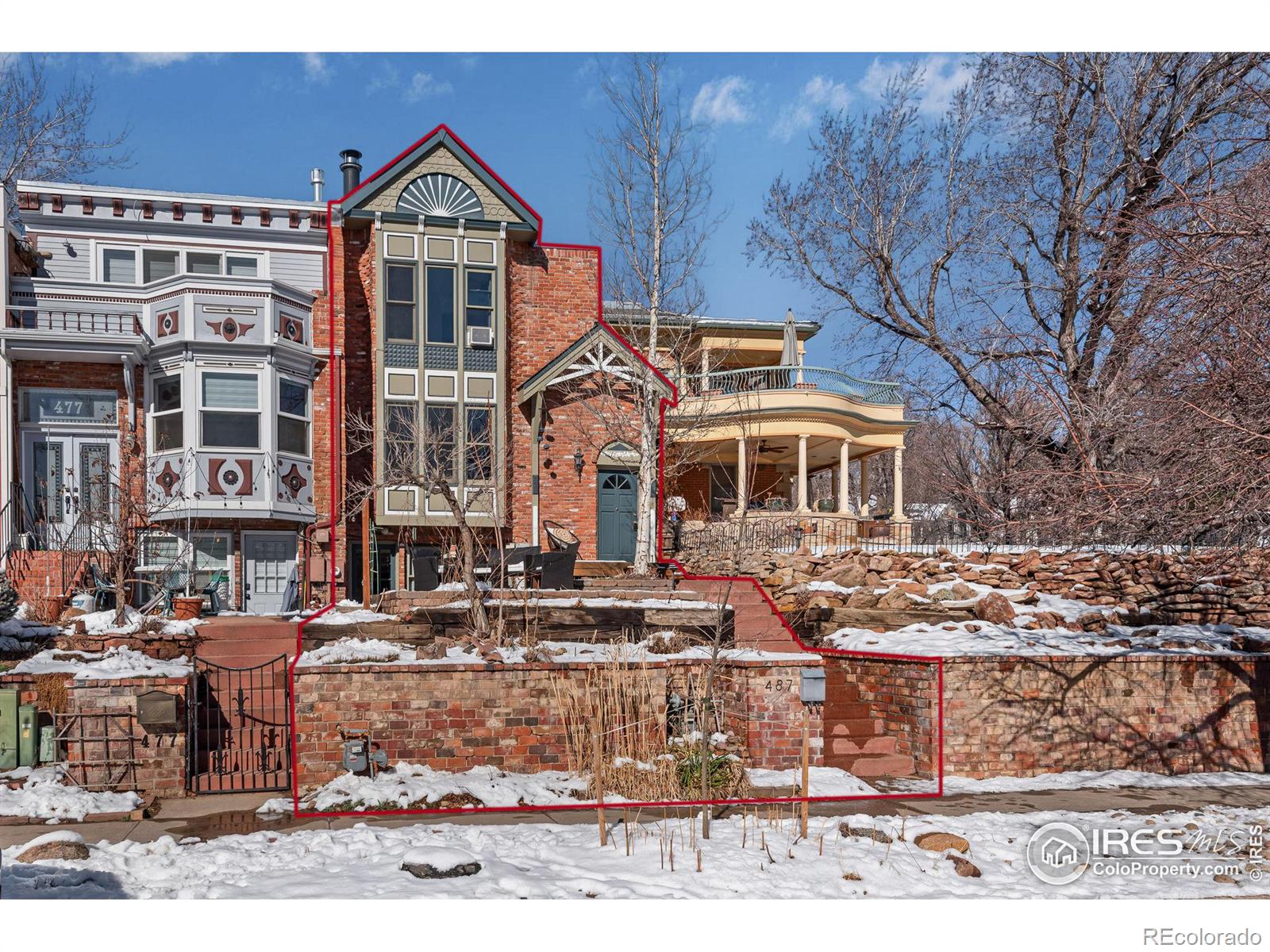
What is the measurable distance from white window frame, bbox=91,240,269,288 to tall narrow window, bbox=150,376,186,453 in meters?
2.64

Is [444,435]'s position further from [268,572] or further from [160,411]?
[160,411]

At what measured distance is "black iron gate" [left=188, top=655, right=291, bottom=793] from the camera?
30.7 ft

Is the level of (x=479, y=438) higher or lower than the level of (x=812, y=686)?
higher

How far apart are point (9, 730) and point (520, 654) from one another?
17.1ft

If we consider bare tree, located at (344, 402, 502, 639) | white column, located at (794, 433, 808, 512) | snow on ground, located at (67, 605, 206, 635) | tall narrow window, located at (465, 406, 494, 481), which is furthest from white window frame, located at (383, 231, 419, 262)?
white column, located at (794, 433, 808, 512)

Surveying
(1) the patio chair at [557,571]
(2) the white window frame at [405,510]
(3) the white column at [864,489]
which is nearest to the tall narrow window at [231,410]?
(2) the white window frame at [405,510]

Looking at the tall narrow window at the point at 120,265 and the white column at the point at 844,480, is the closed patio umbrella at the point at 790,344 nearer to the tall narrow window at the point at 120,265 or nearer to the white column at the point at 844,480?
the white column at the point at 844,480

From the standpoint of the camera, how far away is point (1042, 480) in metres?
9.01

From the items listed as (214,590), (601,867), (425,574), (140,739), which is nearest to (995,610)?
(601,867)

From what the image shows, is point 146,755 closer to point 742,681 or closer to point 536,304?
point 742,681

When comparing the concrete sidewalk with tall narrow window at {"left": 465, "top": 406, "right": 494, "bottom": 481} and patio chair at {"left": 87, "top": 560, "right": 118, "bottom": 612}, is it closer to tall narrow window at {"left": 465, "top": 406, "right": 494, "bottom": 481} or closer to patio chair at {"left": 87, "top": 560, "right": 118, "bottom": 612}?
Result: patio chair at {"left": 87, "top": 560, "right": 118, "bottom": 612}

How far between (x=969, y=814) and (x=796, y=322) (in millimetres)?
20216

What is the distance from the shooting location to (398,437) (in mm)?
17281

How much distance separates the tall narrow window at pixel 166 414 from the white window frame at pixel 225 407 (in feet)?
1.55
